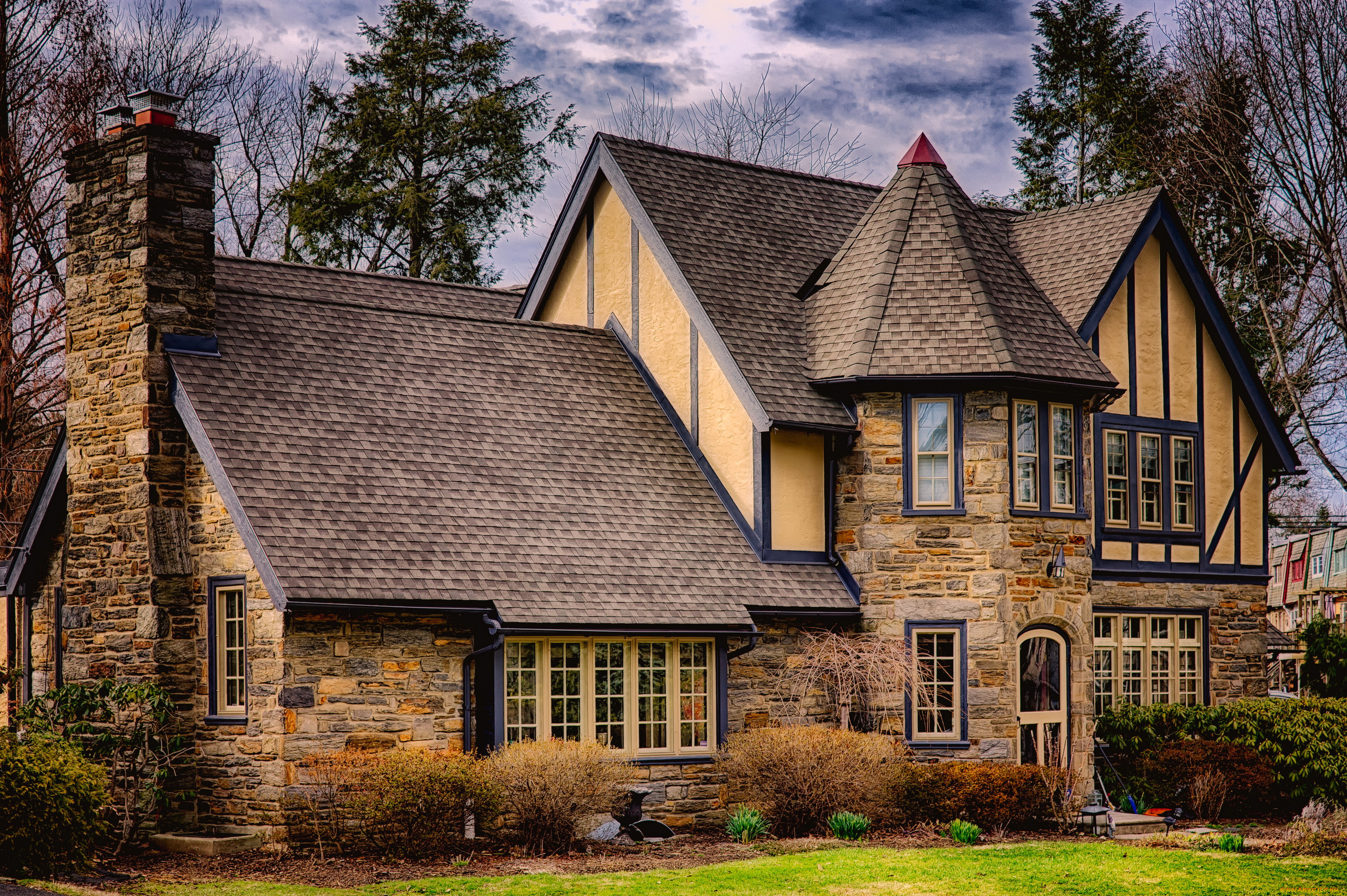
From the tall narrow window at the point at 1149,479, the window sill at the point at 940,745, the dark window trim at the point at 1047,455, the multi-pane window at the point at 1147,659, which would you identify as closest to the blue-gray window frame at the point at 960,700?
the window sill at the point at 940,745

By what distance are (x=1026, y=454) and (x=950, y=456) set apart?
3.35 ft

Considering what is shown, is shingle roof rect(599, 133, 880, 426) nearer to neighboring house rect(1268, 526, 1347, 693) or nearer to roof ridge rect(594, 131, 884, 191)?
roof ridge rect(594, 131, 884, 191)

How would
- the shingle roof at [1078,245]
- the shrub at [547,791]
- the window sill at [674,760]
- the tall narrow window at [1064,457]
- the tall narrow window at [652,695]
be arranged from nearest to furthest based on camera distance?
the shrub at [547,791]
the window sill at [674,760]
the tall narrow window at [652,695]
the tall narrow window at [1064,457]
the shingle roof at [1078,245]

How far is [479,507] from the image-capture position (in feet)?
54.8

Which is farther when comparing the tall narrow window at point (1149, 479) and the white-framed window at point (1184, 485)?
the white-framed window at point (1184, 485)

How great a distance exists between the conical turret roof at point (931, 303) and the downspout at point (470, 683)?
5.87m

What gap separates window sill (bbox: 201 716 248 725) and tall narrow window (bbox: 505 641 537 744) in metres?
2.69

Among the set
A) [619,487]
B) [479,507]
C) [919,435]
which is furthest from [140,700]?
[919,435]

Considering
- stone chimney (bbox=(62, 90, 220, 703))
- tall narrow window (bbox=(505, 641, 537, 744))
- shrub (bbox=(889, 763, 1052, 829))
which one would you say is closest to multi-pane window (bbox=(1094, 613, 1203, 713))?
shrub (bbox=(889, 763, 1052, 829))

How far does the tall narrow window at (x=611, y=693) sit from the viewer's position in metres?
16.5

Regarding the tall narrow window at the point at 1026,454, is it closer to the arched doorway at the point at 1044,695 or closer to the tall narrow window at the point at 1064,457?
the tall narrow window at the point at 1064,457

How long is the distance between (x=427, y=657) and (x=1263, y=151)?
1942cm

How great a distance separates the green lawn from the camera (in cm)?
1238

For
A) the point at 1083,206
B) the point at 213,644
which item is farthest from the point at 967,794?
the point at 1083,206
